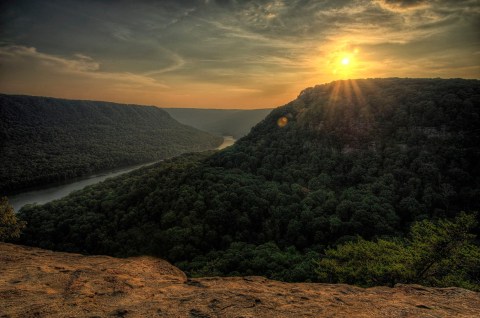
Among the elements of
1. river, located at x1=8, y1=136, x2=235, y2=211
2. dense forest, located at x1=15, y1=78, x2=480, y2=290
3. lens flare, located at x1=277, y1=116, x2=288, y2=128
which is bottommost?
river, located at x1=8, y1=136, x2=235, y2=211

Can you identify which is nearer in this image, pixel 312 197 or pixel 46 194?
pixel 312 197

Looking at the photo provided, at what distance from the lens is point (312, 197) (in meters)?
71.2

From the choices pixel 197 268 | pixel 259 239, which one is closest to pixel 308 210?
pixel 259 239

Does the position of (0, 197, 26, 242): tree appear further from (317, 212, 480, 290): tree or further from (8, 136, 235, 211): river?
(8, 136, 235, 211): river

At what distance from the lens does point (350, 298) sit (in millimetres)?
15875

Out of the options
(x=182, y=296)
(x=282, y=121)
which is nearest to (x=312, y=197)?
(x=282, y=121)

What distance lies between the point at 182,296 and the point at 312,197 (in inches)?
2368

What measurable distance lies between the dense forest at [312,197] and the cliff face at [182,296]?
62.4 feet

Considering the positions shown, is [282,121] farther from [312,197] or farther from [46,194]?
[46,194]

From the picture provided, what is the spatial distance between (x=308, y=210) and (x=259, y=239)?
13.8m

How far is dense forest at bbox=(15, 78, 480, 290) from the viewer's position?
178 feet

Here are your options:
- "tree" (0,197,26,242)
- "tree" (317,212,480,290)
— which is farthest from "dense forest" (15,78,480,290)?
"tree" (0,197,26,242)

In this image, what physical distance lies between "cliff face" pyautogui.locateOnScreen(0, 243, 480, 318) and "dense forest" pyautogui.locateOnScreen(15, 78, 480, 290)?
1901 cm

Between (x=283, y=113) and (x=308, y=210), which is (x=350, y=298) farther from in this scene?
(x=283, y=113)
